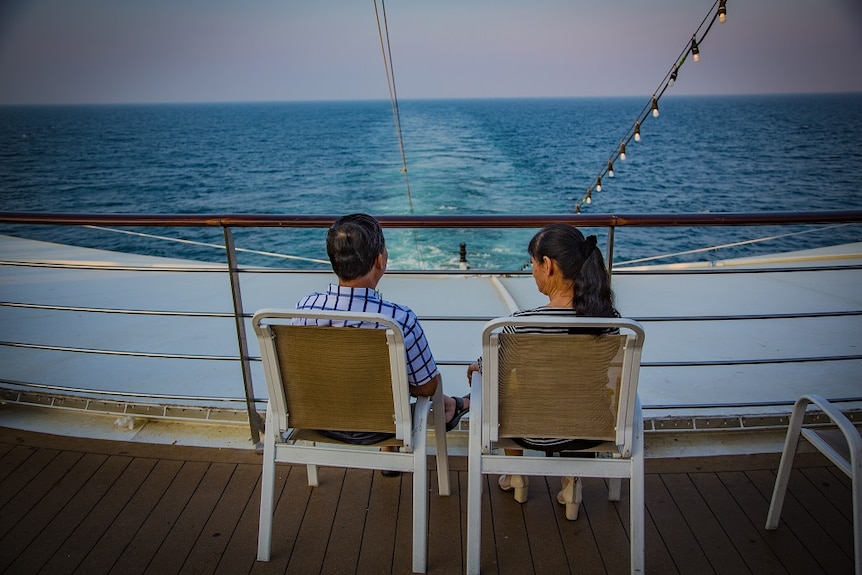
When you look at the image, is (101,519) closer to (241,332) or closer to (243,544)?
(243,544)

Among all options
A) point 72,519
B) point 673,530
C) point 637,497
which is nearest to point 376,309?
point 637,497

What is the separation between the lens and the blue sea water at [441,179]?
81.4ft

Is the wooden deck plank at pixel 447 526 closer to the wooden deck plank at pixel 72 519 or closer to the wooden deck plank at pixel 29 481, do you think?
the wooden deck plank at pixel 72 519

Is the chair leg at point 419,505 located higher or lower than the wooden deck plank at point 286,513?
higher

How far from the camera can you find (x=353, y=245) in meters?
1.51

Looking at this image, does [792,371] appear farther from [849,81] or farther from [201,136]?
[201,136]

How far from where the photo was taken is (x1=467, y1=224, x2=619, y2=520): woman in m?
1.49

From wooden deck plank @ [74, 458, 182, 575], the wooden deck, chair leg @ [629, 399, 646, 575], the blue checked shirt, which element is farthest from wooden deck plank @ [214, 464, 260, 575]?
chair leg @ [629, 399, 646, 575]

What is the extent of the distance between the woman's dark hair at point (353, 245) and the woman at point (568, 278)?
1.37 feet

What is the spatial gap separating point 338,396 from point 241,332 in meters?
0.76

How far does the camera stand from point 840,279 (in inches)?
227

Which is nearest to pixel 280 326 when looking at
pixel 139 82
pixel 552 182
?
pixel 552 182

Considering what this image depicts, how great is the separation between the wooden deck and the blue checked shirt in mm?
548

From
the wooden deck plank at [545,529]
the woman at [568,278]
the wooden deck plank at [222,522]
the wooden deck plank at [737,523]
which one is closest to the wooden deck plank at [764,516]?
the wooden deck plank at [737,523]
